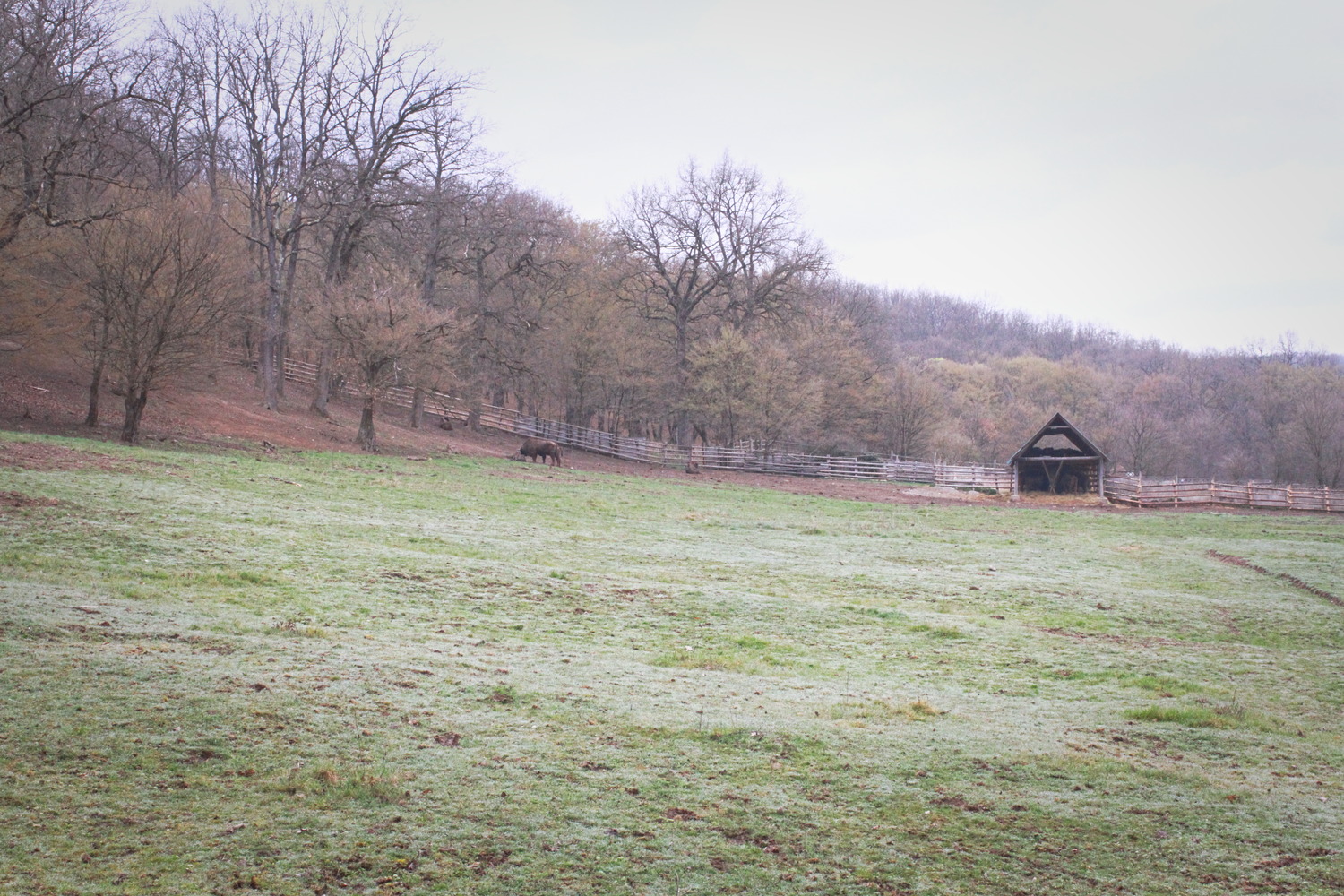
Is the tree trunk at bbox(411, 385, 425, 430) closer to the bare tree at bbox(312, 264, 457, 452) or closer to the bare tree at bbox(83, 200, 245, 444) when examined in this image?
the bare tree at bbox(312, 264, 457, 452)

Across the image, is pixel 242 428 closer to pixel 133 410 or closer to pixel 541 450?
pixel 133 410

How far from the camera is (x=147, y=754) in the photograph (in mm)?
6012

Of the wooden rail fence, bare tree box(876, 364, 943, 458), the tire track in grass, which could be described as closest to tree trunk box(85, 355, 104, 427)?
the wooden rail fence

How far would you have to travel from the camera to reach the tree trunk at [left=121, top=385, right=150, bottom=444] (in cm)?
2584

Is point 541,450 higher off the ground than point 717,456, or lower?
lower

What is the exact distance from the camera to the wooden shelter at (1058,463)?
157 ft

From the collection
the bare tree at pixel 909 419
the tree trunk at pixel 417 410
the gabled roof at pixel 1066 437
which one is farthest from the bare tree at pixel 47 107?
the bare tree at pixel 909 419

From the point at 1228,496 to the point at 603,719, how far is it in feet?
160

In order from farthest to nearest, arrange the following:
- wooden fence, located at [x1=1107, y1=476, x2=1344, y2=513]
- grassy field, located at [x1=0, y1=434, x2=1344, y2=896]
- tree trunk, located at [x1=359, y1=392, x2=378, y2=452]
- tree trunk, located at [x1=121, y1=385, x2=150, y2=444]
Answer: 1. wooden fence, located at [x1=1107, y1=476, x2=1344, y2=513]
2. tree trunk, located at [x1=359, y1=392, x2=378, y2=452]
3. tree trunk, located at [x1=121, y1=385, x2=150, y2=444]
4. grassy field, located at [x1=0, y1=434, x2=1344, y2=896]

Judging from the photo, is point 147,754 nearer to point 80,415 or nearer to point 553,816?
point 553,816

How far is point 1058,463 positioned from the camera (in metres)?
50.2

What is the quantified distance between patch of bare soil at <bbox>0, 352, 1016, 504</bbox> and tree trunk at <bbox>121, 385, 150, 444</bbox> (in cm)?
64

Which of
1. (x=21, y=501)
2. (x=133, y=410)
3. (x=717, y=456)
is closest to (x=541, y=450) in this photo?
(x=717, y=456)

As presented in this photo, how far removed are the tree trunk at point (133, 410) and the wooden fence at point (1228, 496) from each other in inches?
1722
